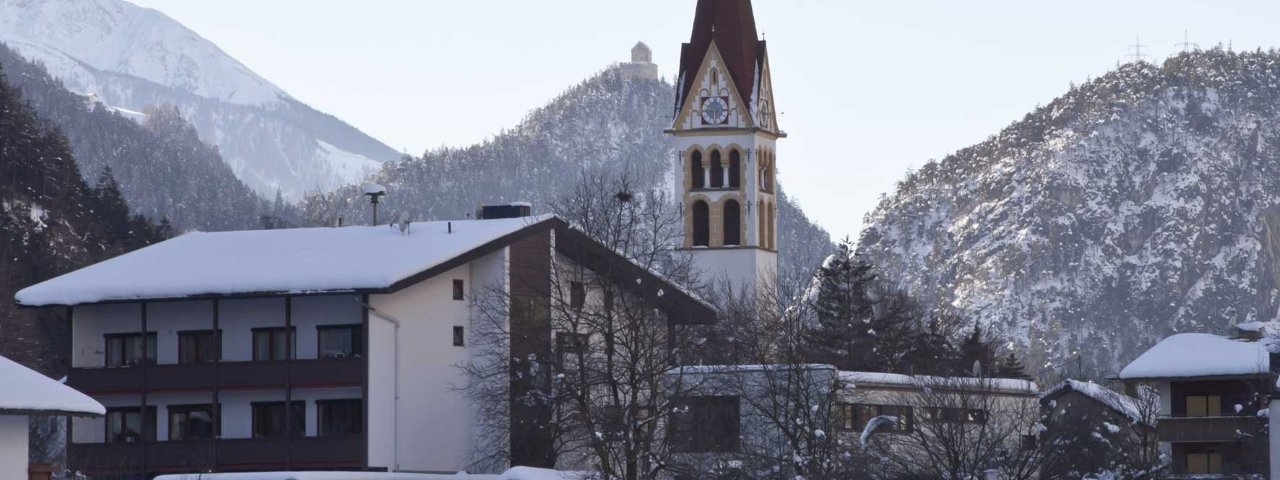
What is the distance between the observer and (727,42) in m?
120

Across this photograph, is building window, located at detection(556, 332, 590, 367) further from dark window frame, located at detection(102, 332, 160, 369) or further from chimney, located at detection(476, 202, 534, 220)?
dark window frame, located at detection(102, 332, 160, 369)

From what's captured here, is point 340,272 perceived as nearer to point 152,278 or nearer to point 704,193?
point 152,278

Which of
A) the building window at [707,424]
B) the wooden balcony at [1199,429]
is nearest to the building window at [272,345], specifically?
the building window at [707,424]

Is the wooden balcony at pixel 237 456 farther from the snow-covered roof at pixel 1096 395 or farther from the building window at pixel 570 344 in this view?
the snow-covered roof at pixel 1096 395

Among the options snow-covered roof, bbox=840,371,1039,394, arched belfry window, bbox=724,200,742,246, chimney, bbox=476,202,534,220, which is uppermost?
arched belfry window, bbox=724,200,742,246

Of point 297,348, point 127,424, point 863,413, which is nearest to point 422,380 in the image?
point 297,348

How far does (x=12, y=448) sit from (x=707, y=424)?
28.7 metres

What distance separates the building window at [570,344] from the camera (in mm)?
62653

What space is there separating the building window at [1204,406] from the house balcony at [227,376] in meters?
29.9

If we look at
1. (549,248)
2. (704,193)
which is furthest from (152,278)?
(704,193)

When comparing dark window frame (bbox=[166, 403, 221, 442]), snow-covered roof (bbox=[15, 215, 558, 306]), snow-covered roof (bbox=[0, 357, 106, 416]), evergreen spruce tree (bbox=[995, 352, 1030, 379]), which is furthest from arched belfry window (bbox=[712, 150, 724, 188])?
snow-covered roof (bbox=[0, 357, 106, 416])

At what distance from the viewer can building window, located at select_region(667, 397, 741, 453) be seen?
65.4 metres

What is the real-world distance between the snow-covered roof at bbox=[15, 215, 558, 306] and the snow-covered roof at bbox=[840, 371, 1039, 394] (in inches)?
→ 405

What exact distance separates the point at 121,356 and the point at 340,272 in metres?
8.21
